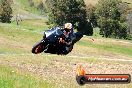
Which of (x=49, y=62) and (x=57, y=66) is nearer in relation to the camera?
(x=57, y=66)

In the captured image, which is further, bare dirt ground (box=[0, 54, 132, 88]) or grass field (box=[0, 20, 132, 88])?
bare dirt ground (box=[0, 54, 132, 88])

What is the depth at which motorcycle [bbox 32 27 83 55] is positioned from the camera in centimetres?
1195

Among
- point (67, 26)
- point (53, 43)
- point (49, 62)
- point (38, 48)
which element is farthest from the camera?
point (49, 62)

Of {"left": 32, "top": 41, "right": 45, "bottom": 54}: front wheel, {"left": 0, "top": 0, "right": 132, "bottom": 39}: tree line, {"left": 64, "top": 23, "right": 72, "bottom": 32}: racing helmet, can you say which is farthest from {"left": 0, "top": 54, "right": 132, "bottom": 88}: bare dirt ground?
{"left": 0, "top": 0, "right": 132, "bottom": 39}: tree line

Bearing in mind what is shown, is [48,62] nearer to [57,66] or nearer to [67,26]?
[57,66]

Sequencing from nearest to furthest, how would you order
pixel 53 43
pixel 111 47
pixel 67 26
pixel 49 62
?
pixel 67 26 < pixel 53 43 < pixel 49 62 < pixel 111 47

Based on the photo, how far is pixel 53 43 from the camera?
39.3 ft

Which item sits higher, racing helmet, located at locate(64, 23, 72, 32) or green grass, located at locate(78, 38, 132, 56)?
racing helmet, located at locate(64, 23, 72, 32)

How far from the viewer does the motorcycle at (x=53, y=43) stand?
1195 cm

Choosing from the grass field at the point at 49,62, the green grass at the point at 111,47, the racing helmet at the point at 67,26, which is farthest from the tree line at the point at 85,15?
the racing helmet at the point at 67,26

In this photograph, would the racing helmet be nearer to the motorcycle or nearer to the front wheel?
the motorcycle

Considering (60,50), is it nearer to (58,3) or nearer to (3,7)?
(58,3)

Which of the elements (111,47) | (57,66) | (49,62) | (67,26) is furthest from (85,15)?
(67,26)

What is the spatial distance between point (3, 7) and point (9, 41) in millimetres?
69198
